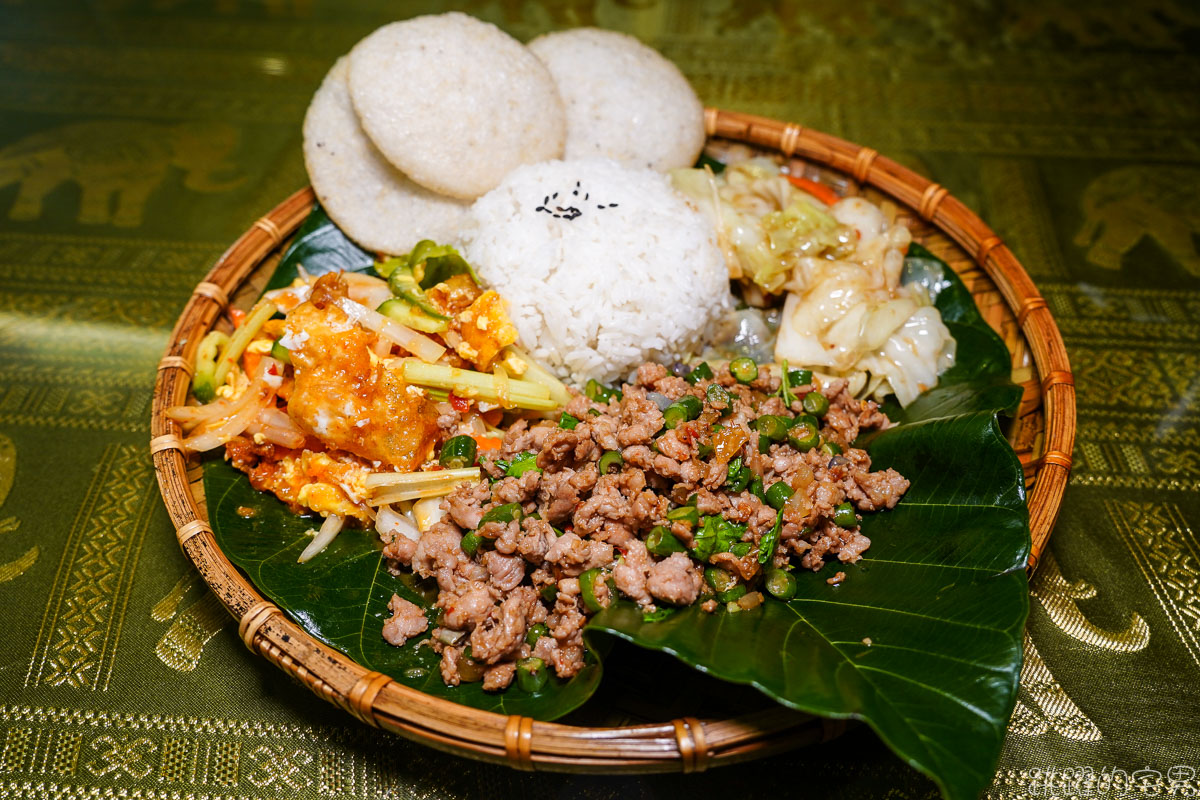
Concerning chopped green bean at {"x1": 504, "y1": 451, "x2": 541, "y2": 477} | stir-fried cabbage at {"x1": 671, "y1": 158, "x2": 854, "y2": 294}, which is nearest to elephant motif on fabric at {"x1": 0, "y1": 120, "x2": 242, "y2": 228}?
stir-fried cabbage at {"x1": 671, "y1": 158, "x2": 854, "y2": 294}

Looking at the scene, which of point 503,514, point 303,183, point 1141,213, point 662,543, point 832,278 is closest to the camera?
point 662,543

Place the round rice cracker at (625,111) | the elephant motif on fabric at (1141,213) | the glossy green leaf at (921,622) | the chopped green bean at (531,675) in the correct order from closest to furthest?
1. the glossy green leaf at (921,622)
2. the chopped green bean at (531,675)
3. the round rice cracker at (625,111)
4. the elephant motif on fabric at (1141,213)

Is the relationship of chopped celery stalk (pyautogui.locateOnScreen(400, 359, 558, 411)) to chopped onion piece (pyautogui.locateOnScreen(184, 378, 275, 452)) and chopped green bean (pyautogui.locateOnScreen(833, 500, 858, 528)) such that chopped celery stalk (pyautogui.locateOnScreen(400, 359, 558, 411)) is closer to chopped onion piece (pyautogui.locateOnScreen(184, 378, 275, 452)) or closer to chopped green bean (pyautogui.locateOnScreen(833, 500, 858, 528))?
chopped onion piece (pyautogui.locateOnScreen(184, 378, 275, 452))

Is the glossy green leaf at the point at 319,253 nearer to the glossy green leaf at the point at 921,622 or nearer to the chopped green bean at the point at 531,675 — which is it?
the chopped green bean at the point at 531,675

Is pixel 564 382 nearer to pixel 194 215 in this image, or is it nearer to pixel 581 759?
pixel 581 759

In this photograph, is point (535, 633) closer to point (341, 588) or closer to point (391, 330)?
point (341, 588)

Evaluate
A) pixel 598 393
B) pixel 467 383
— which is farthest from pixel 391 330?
pixel 598 393

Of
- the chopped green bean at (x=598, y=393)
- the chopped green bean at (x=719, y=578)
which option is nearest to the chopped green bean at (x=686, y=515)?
the chopped green bean at (x=719, y=578)
